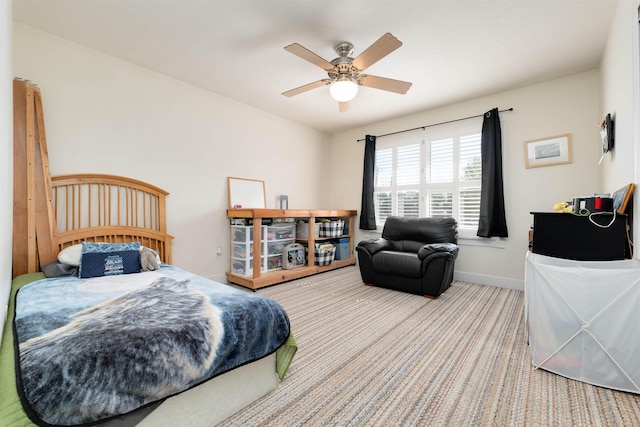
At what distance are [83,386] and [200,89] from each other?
3.42 meters

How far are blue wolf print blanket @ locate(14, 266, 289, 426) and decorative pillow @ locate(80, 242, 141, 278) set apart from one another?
1.12 ft

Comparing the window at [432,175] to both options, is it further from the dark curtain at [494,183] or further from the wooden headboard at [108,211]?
the wooden headboard at [108,211]

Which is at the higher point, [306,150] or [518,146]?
[306,150]

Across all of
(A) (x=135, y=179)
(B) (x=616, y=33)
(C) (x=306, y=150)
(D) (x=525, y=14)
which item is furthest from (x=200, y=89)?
(B) (x=616, y=33)

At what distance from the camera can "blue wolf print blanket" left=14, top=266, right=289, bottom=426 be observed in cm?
90

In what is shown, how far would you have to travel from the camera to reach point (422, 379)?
1651mm

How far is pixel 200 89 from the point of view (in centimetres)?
346

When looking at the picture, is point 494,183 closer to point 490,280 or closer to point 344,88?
point 490,280

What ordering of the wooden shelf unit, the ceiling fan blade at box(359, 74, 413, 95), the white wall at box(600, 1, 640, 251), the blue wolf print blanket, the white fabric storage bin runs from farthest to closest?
the wooden shelf unit → the ceiling fan blade at box(359, 74, 413, 95) → the white wall at box(600, 1, 640, 251) → the white fabric storage bin → the blue wolf print blanket

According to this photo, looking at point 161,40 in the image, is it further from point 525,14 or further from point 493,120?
point 493,120

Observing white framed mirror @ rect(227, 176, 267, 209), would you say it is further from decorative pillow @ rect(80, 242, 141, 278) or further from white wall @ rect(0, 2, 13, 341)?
white wall @ rect(0, 2, 13, 341)

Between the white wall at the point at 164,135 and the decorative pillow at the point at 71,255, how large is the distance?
0.75m

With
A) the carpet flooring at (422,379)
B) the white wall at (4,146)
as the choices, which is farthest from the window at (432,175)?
the white wall at (4,146)

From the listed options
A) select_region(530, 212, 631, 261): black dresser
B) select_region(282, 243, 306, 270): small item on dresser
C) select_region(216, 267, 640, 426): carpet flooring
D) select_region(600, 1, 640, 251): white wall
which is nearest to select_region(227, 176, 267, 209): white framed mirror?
select_region(282, 243, 306, 270): small item on dresser
